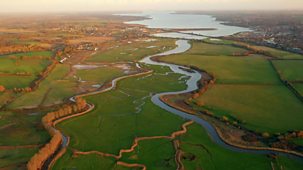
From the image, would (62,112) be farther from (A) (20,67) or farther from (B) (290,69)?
(B) (290,69)

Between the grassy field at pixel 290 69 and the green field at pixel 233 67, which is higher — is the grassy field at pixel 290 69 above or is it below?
above

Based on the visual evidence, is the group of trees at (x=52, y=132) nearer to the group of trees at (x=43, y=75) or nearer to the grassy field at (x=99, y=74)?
the group of trees at (x=43, y=75)

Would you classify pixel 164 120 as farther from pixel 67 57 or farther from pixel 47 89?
pixel 67 57

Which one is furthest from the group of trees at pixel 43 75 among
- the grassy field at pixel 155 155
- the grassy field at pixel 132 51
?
the grassy field at pixel 155 155

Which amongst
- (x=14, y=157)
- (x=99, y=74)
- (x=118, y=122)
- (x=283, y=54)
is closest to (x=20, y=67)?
(x=99, y=74)

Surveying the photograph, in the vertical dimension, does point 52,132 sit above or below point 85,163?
above

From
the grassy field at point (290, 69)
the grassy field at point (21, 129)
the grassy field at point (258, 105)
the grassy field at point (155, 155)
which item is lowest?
the grassy field at point (21, 129)
